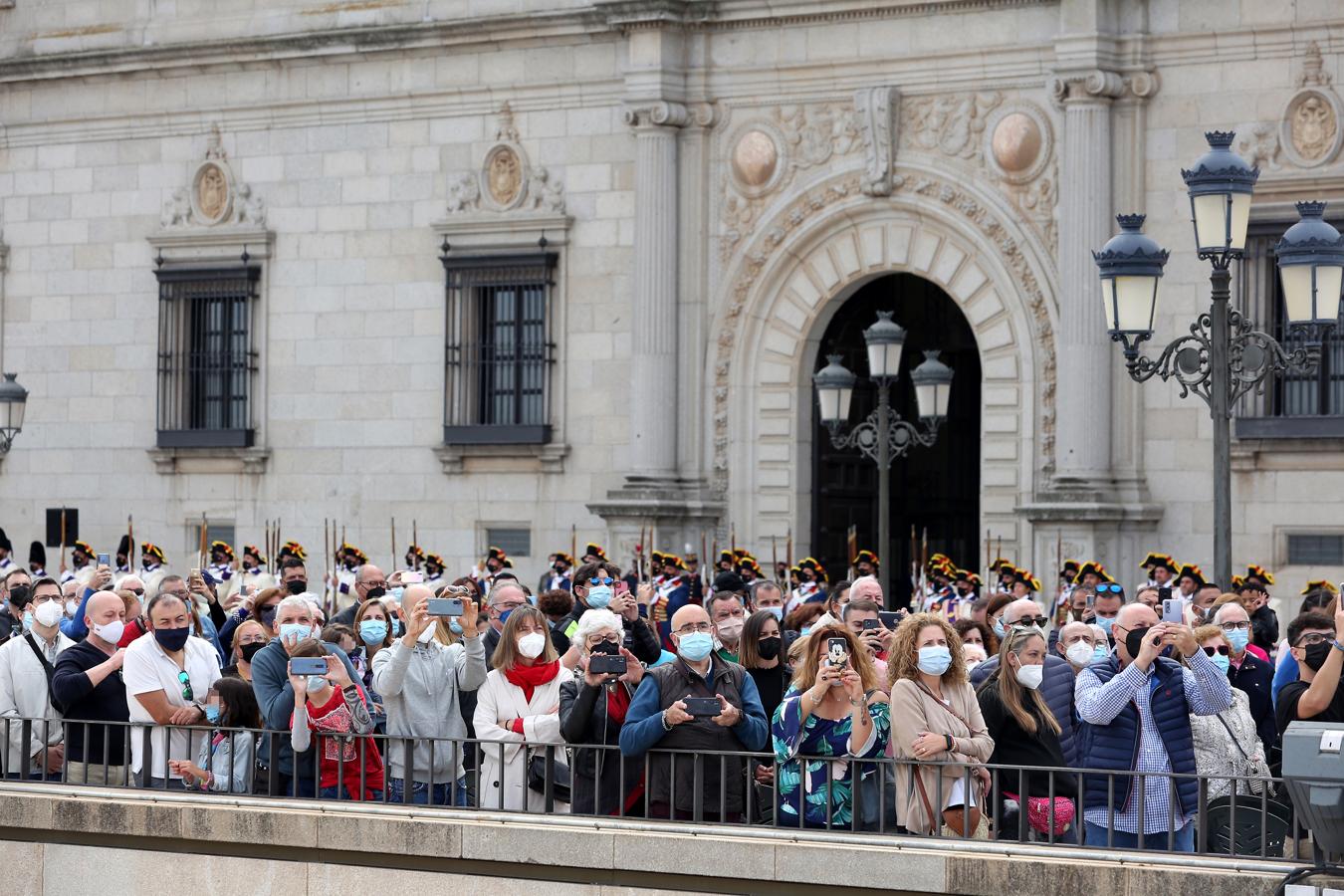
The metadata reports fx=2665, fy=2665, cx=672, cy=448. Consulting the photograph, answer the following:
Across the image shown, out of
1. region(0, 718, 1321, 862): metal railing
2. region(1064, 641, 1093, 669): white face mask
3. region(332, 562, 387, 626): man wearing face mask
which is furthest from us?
region(332, 562, 387, 626): man wearing face mask

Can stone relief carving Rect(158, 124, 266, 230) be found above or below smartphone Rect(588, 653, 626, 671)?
above

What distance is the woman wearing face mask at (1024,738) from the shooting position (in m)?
12.2

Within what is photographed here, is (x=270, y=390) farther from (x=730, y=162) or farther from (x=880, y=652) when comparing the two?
(x=880, y=652)

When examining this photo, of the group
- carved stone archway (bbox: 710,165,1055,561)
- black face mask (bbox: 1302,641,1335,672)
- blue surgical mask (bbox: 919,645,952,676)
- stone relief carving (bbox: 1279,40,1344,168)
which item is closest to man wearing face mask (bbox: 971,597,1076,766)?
blue surgical mask (bbox: 919,645,952,676)

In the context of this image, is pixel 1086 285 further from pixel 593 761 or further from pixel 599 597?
pixel 593 761

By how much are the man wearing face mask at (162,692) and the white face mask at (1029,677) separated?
430 centimetres

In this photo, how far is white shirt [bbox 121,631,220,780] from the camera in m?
13.8

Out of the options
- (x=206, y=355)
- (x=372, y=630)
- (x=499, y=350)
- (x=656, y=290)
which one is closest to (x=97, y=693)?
(x=372, y=630)

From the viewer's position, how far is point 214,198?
31.3 m

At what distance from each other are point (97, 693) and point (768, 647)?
11.9ft

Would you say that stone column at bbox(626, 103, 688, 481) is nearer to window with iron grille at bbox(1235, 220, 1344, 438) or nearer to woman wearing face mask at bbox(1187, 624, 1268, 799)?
window with iron grille at bbox(1235, 220, 1344, 438)

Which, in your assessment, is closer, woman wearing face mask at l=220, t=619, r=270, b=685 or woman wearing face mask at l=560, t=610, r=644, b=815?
woman wearing face mask at l=560, t=610, r=644, b=815

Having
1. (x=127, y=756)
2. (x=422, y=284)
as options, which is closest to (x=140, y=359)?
(x=422, y=284)

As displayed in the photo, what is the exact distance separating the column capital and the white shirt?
14.8 m
